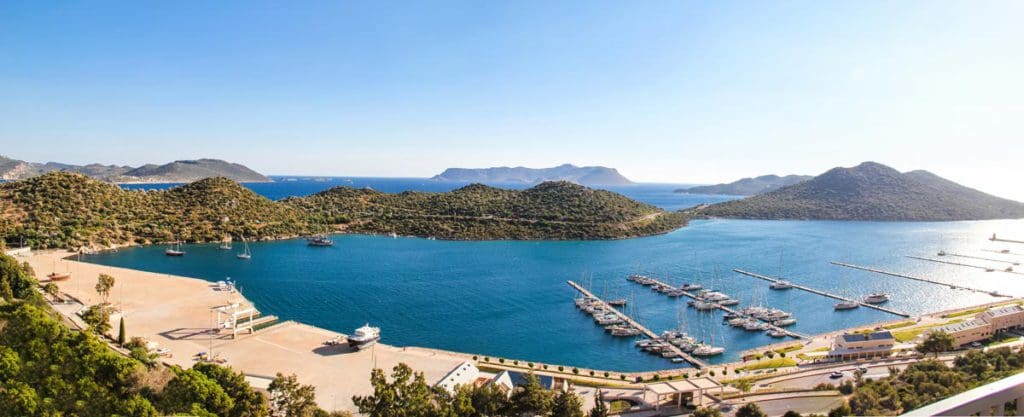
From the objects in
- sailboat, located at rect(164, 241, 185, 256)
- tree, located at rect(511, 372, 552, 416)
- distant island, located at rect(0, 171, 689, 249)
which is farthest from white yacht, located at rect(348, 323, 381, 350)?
distant island, located at rect(0, 171, 689, 249)

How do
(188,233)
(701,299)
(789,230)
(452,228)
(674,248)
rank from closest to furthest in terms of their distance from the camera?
(701,299)
(188,233)
(674,248)
(452,228)
(789,230)

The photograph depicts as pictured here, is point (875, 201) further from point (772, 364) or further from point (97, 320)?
point (97, 320)

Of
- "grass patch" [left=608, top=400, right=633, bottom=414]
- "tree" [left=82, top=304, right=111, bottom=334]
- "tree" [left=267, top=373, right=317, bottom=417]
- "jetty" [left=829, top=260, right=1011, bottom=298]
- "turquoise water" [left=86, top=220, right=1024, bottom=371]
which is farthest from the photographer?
"jetty" [left=829, top=260, right=1011, bottom=298]

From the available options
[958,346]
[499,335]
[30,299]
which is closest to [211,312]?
[30,299]

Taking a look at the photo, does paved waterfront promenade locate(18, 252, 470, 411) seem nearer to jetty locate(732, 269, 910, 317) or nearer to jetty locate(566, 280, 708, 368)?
jetty locate(566, 280, 708, 368)

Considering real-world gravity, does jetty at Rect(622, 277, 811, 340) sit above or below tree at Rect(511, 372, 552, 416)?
below

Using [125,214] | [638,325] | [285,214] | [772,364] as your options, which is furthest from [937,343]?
[125,214]

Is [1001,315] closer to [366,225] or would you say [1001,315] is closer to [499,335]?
[499,335]
